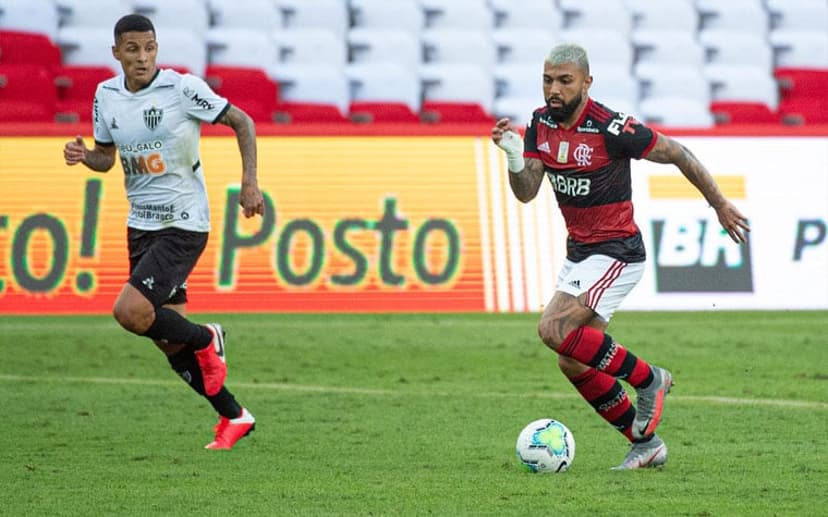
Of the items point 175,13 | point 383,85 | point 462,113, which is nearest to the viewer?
point 462,113

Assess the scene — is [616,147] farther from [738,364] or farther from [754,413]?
[738,364]

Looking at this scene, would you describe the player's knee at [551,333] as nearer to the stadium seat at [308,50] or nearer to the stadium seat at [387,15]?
the stadium seat at [308,50]

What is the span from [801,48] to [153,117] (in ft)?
47.1

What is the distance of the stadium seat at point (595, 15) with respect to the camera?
67.8ft

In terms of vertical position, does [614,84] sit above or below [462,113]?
above

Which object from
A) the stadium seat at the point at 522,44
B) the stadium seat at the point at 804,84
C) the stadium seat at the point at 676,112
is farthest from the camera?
the stadium seat at the point at 804,84

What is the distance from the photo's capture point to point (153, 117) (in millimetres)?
8305

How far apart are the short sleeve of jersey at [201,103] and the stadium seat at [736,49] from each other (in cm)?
1360

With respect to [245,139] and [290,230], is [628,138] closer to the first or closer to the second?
[245,139]

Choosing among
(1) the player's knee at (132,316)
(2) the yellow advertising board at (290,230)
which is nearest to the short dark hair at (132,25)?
(1) the player's knee at (132,316)

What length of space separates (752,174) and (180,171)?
840 cm

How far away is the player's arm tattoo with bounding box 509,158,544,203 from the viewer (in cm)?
766

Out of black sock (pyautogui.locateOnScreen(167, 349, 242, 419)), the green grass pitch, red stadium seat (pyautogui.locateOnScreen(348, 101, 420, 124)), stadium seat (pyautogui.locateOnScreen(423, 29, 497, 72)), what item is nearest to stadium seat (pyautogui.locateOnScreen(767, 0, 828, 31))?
stadium seat (pyautogui.locateOnScreen(423, 29, 497, 72))

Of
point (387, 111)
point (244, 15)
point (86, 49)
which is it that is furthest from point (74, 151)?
point (244, 15)
